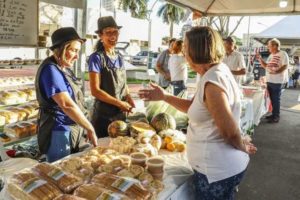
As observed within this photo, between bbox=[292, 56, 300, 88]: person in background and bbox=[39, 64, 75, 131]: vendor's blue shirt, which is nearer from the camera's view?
bbox=[39, 64, 75, 131]: vendor's blue shirt

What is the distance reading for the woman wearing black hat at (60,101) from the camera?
1.93 m

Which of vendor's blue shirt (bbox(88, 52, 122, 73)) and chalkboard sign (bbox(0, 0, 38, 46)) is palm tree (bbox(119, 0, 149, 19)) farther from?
vendor's blue shirt (bbox(88, 52, 122, 73))

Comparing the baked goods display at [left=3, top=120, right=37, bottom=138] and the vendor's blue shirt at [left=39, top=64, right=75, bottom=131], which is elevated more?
the vendor's blue shirt at [left=39, top=64, right=75, bottom=131]

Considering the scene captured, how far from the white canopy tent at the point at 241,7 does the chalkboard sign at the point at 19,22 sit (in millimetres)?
2497

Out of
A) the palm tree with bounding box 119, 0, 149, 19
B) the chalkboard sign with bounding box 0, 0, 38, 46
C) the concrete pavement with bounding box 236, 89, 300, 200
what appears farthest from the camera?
the palm tree with bounding box 119, 0, 149, 19

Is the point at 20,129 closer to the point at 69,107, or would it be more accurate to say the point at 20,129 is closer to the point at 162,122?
the point at 69,107

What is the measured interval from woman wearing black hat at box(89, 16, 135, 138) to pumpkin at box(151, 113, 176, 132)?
0.91 feet

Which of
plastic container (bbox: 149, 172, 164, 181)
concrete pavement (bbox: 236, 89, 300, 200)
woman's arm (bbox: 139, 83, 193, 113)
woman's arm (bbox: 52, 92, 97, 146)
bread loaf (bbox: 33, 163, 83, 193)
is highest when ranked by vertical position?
woman's arm (bbox: 139, 83, 193, 113)

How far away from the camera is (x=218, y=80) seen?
1473mm

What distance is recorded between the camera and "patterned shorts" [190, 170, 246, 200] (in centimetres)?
158

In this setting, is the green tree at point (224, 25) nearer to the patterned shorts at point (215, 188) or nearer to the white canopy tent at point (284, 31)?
the white canopy tent at point (284, 31)

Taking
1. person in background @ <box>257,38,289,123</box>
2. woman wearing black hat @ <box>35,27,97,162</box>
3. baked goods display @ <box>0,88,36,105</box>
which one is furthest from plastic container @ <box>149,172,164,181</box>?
person in background @ <box>257,38,289,123</box>

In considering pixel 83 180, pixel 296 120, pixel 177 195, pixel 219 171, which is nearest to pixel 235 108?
pixel 219 171

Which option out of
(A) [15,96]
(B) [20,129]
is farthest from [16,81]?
(B) [20,129]
